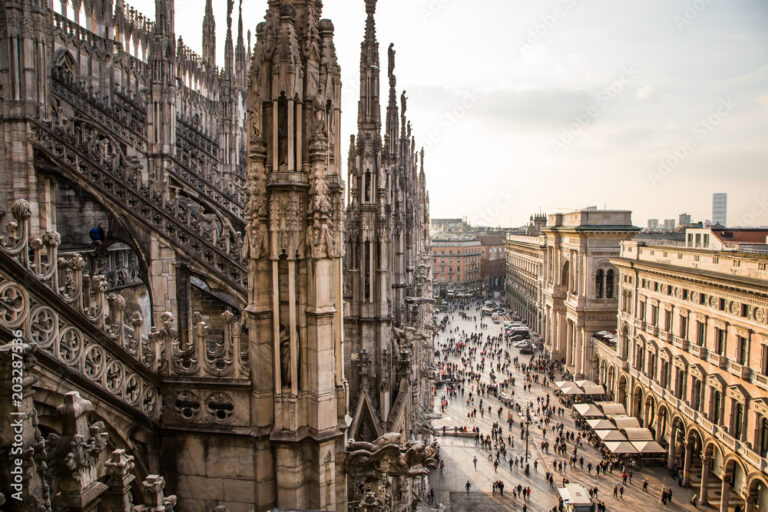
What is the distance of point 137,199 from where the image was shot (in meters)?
14.9

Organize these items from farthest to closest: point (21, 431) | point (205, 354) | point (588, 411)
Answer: point (588, 411), point (205, 354), point (21, 431)

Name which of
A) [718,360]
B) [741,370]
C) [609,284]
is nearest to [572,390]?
[609,284]

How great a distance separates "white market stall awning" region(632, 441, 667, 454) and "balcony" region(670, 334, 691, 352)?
6089 mm

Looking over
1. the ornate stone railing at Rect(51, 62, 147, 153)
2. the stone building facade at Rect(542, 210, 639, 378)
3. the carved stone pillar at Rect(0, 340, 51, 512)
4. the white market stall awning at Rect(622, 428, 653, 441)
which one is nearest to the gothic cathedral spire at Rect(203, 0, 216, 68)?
the ornate stone railing at Rect(51, 62, 147, 153)

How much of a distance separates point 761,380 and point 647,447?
9.95 m

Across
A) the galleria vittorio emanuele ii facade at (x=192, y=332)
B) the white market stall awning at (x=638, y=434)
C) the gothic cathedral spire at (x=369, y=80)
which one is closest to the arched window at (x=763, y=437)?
the white market stall awning at (x=638, y=434)

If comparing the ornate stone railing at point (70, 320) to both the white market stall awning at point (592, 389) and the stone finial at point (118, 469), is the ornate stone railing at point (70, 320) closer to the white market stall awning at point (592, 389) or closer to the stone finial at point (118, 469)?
the stone finial at point (118, 469)

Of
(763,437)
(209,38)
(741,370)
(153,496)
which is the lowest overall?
(763,437)

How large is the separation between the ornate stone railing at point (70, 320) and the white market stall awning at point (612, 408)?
126 ft

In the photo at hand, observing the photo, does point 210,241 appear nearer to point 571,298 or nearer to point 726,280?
point 726,280

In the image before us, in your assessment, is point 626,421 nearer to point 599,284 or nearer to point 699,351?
point 699,351

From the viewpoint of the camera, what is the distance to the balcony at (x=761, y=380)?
24.5m

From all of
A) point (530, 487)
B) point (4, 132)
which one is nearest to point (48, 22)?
point (4, 132)

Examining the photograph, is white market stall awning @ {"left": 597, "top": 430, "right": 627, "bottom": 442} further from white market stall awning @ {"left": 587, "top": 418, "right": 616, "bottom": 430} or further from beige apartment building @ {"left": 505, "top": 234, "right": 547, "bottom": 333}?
beige apartment building @ {"left": 505, "top": 234, "right": 547, "bottom": 333}
